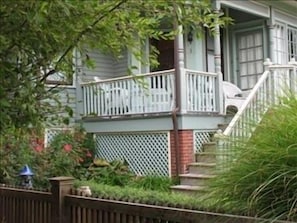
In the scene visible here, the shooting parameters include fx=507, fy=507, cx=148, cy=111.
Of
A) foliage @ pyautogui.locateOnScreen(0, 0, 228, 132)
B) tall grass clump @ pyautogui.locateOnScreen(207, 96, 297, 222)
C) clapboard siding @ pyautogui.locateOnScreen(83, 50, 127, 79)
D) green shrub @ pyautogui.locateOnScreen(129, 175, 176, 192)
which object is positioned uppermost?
clapboard siding @ pyautogui.locateOnScreen(83, 50, 127, 79)

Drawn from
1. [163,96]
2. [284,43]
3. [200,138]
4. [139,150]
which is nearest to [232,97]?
[200,138]

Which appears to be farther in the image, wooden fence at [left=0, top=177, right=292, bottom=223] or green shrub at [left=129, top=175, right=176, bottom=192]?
green shrub at [left=129, top=175, right=176, bottom=192]

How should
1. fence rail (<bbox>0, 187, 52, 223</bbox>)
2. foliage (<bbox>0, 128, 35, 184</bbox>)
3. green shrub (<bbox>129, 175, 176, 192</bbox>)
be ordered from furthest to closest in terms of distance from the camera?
green shrub (<bbox>129, 175, 176, 192</bbox>)
foliage (<bbox>0, 128, 35, 184</bbox>)
fence rail (<bbox>0, 187, 52, 223</bbox>)

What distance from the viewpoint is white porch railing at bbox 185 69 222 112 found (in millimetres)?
11516

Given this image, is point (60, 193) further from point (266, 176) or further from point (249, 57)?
point (249, 57)

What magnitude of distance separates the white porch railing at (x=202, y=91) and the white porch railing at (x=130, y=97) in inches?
16.1

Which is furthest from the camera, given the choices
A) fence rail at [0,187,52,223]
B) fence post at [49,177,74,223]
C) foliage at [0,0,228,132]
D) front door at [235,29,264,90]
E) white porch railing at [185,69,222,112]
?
front door at [235,29,264,90]

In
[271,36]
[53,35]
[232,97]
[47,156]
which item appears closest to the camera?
[53,35]

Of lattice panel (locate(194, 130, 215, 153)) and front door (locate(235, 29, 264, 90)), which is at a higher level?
front door (locate(235, 29, 264, 90))

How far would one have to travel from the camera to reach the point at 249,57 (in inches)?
637

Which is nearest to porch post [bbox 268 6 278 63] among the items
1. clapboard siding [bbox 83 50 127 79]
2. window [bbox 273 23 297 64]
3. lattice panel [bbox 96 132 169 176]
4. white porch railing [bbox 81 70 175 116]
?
window [bbox 273 23 297 64]

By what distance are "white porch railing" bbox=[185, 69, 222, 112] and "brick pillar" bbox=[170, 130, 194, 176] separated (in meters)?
0.59

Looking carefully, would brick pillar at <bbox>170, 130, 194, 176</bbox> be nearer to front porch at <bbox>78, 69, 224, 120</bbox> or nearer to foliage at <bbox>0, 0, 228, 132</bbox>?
front porch at <bbox>78, 69, 224, 120</bbox>

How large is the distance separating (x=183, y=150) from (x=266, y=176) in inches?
291
